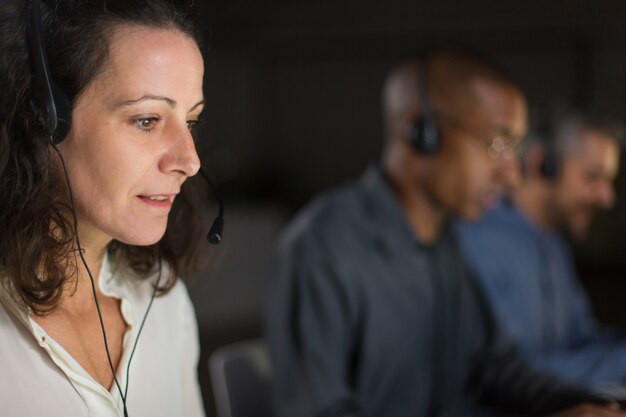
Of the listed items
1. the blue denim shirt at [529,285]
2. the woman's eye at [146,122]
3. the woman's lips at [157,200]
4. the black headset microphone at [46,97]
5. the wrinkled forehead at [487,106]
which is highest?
the black headset microphone at [46,97]

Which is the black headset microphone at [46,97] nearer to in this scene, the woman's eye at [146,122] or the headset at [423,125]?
the woman's eye at [146,122]

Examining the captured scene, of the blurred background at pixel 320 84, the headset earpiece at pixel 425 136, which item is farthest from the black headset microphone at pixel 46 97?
the blurred background at pixel 320 84

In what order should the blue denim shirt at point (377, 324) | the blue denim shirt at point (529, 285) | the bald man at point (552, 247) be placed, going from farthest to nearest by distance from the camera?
the blue denim shirt at point (529, 285)
the bald man at point (552, 247)
the blue denim shirt at point (377, 324)

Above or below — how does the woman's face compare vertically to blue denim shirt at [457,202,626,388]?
above

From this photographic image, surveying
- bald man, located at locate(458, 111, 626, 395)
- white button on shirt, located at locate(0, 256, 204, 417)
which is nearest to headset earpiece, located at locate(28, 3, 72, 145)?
white button on shirt, located at locate(0, 256, 204, 417)

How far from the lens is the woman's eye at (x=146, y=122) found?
2.38 feet

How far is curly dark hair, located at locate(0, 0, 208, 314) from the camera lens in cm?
72

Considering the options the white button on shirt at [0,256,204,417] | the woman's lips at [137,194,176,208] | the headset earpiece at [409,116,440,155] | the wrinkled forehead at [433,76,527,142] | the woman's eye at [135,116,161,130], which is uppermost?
the woman's eye at [135,116,161,130]

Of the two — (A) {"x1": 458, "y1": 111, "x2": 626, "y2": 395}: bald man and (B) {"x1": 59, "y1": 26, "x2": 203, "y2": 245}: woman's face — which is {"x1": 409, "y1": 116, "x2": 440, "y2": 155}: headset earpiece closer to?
(A) {"x1": 458, "y1": 111, "x2": 626, "y2": 395}: bald man

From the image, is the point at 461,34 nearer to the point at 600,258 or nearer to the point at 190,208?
the point at 600,258

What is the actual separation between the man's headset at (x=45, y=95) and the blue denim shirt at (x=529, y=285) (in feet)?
5.17

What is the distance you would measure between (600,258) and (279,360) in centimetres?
279

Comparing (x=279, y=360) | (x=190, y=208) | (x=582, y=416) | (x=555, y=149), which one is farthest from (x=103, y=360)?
(x=555, y=149)

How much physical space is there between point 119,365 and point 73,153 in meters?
0.23
